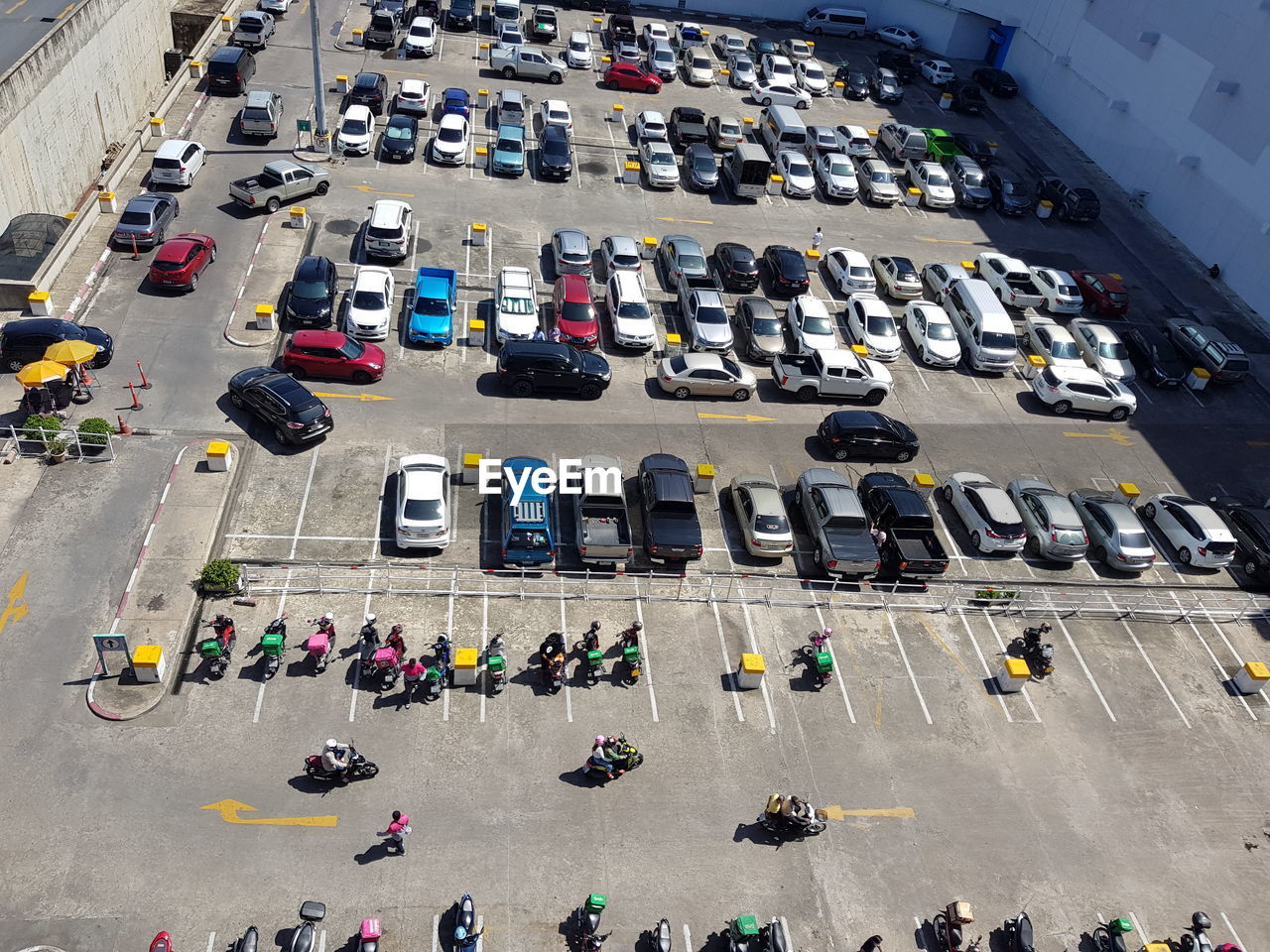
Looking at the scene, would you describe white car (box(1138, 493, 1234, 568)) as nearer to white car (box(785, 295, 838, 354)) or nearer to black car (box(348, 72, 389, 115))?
white car (box(785, 295, 838, 354))

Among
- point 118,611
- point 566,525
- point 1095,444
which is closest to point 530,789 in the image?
point 566,525

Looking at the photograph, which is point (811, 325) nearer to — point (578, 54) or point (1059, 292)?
point (1059, 292)

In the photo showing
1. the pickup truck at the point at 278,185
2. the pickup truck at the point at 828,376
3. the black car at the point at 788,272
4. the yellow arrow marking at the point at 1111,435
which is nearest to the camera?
the pickup truck at the point at 828,376

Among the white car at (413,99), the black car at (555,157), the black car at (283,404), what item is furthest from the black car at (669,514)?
the white car at (413,99)

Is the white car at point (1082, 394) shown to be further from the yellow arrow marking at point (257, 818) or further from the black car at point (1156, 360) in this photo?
the yellow arrow marking at point (257, 818)

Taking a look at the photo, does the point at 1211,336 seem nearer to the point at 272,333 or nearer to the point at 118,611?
the point at 272,333

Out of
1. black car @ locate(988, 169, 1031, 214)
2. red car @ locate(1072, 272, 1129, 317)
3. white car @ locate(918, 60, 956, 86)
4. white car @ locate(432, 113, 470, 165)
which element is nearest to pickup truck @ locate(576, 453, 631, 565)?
white car @ locate(432, 113, 470, 165)
